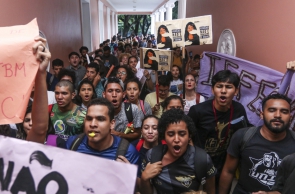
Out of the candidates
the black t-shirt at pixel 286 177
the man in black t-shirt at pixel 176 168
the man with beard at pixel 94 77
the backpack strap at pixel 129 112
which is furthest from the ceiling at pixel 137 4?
the black t-shirt at pixel 286 177

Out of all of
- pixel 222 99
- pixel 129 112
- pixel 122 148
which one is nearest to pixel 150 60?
pixel 129 112

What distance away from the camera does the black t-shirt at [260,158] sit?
2229 mm

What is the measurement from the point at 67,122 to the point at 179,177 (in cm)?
137

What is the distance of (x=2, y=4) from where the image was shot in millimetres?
4586

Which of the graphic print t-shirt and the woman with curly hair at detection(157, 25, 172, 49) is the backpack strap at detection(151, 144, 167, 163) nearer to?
the graphic print t-shirt

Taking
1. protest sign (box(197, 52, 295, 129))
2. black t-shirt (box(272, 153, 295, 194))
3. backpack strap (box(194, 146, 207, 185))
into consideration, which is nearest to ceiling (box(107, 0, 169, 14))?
protest sign (box(197, 52, 295, 129))

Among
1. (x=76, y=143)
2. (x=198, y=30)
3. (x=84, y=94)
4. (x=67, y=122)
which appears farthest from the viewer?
(x=198, y=30)

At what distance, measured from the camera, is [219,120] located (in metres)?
2.90

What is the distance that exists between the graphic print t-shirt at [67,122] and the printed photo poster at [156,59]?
1.98m

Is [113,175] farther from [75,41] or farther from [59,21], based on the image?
[75,41]

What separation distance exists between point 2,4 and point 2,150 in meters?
3.82

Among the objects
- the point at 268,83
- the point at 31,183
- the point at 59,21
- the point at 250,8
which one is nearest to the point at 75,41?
the point at 59,21

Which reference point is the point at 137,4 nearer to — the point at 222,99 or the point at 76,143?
the point at 222,99

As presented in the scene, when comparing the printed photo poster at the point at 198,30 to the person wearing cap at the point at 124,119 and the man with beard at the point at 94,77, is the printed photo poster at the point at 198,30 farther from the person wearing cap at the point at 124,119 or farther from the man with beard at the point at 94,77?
the person wearing cap at the point at 124,119
